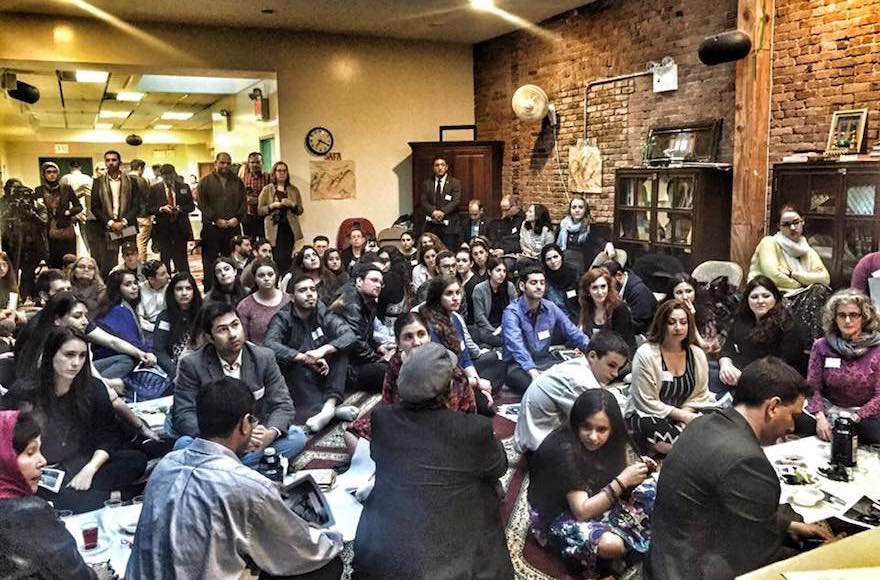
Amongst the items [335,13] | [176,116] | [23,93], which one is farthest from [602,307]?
[176,116]

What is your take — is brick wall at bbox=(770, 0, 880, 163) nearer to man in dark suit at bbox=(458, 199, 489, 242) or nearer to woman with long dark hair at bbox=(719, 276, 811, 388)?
woman with long dark hair at bbox=(719, 276, 811, 388)

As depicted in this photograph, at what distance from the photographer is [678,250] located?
730cm

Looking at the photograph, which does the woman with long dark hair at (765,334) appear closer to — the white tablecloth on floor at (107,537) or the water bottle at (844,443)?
the water bottle at (844,443)

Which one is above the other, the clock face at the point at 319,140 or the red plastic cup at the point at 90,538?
the clock face at the point at 319,140

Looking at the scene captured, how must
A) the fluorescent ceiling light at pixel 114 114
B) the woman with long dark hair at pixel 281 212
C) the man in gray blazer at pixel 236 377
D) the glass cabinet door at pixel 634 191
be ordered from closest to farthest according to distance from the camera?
the man in gray blazer at pixel 236 377, the glass cabinet door at pixel 634 191, the woman with long dark hair at pixel 281 212, the fluorescent ceiling light at pixel 114 114

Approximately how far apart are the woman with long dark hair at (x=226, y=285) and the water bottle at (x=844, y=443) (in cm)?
427

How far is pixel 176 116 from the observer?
1822 centimetres

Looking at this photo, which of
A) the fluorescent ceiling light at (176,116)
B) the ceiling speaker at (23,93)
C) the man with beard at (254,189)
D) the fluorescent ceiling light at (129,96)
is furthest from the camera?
the fluorescent ceiling light at (176,116)

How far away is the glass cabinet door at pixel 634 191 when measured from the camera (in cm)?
771

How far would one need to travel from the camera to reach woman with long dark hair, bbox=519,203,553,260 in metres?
8.82

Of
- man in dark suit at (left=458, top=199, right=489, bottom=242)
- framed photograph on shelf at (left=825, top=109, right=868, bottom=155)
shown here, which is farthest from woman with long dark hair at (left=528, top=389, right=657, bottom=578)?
man in dark suit at (left=458, top=199, right=489, bottom=242)

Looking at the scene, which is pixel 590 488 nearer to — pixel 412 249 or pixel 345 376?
pixel 345 376

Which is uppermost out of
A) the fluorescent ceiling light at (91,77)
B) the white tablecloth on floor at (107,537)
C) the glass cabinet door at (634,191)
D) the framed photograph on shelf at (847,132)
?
the fluorescent ceiling light at (91,77)

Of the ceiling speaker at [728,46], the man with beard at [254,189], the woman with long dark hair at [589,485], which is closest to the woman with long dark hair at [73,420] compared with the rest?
the woman with long dark hair at [589,485]
